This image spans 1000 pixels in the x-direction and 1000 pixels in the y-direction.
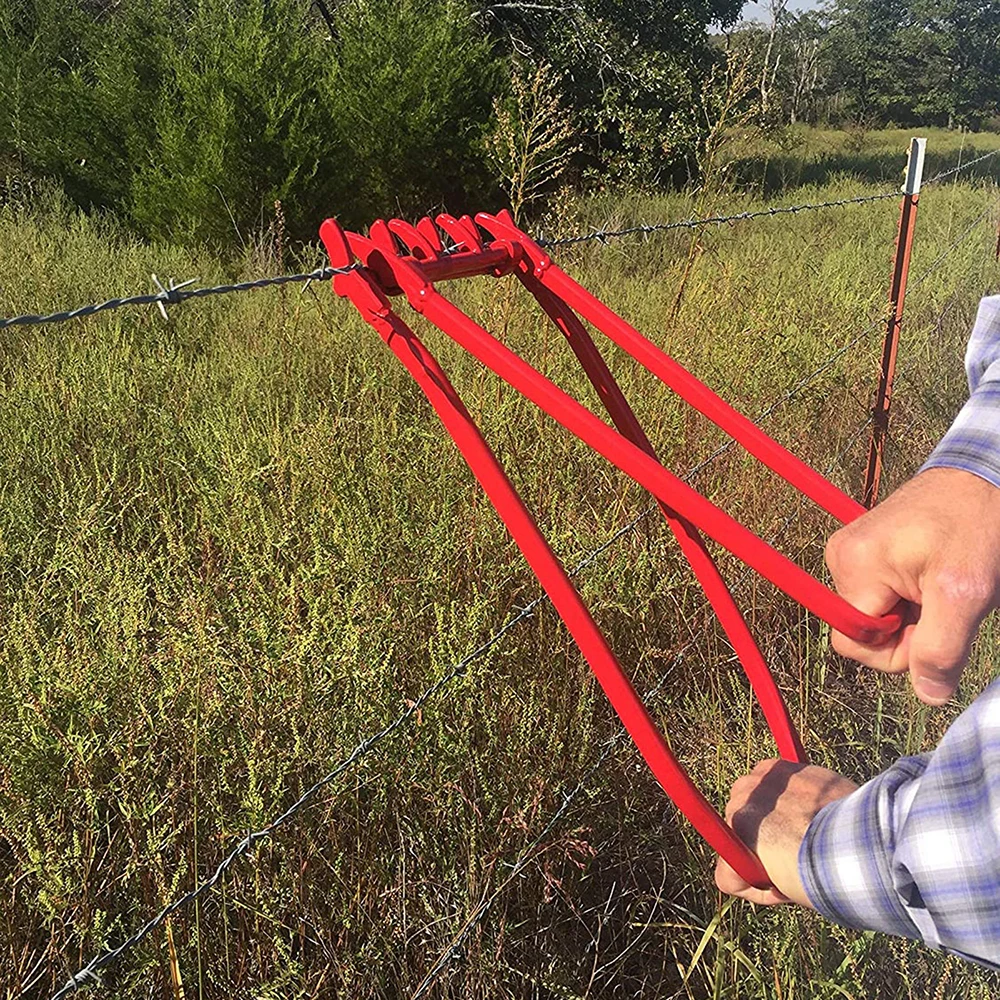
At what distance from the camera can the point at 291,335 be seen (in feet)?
12.9

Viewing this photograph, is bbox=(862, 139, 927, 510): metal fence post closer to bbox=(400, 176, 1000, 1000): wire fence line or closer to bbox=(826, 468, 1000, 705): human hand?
bbox=(400, 176, 1000, 1000): wire fence line

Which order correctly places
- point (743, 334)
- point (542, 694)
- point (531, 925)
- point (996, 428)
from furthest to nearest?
point (743, 334)
point (542, 694)
point (531, 925)
point (996, 428)

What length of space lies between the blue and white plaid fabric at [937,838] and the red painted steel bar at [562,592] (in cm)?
13

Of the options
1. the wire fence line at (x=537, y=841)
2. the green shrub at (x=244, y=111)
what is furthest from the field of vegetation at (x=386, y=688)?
the green shrub at (x=244, y=111)

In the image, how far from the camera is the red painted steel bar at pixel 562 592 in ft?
3.20

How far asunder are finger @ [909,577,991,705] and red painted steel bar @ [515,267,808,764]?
433mm

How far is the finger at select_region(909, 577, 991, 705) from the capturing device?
0.72 m

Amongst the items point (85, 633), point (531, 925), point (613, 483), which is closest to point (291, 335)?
point (613, 483)

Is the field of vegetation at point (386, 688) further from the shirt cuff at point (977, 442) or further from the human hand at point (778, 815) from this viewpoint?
the shirt cuff at point (977, 442)

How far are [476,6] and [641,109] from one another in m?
2.31

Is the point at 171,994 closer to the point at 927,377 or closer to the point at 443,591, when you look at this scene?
the point at 443,591

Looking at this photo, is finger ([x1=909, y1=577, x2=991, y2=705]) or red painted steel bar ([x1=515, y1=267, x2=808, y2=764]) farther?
red painted steel bar ([x1=515, y1=267, x2=808, y2=764])

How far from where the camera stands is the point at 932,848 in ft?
2.26

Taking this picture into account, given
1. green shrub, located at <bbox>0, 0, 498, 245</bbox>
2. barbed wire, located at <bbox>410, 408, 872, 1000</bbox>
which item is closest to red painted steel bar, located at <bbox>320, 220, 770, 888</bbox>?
barbed wire, located at <bbox>410, 408, 872, 1000</bbox>
